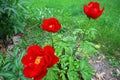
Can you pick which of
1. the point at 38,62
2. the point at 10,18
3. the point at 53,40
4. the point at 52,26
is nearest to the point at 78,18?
the point at 10,18

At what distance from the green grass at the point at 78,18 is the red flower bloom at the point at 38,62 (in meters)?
1.83

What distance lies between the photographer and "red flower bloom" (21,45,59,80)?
223 centimetres

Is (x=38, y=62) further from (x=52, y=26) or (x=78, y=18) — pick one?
(x=78, y=18)

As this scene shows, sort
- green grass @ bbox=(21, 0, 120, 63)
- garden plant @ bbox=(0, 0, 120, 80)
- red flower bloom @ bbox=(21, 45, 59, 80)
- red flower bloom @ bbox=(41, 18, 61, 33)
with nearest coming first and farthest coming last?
red flower bloom @ bbox=(21, 45, 59, 80) < garden plant @ bbox=(0, 0, 120, 80) < red flower bloom @ bbox=(41, 18, 61, 33) < green grass @ bbox=(21, 0, 120, 63)

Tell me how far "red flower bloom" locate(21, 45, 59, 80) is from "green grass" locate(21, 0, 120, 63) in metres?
1.83

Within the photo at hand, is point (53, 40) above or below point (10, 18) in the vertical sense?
below

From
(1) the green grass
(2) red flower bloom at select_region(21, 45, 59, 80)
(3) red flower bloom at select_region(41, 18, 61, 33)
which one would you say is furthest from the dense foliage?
(2) red flower bloom at select_region(21, 45, 59, 80)

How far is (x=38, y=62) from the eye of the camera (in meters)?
2.37

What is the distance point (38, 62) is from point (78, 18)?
142 inches

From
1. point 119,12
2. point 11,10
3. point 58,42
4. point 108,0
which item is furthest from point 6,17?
point 108,0

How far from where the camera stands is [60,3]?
21.8 feet

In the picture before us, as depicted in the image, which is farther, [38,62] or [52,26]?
[52,26]

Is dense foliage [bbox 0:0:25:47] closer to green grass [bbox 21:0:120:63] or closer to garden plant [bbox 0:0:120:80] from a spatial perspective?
garden plant [bbox 0:0:120:80]

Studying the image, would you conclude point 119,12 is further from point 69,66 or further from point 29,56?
point 29,56
